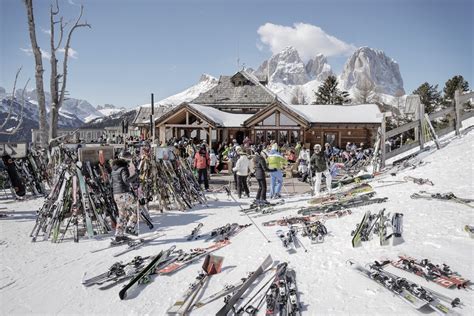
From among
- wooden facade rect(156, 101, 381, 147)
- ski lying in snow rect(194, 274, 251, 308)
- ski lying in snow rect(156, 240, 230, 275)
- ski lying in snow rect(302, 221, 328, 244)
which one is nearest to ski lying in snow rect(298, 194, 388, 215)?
ski lying in snow rect(302, 221, 328, 244)

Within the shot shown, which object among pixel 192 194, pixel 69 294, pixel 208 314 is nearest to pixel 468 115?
pixel 192 194

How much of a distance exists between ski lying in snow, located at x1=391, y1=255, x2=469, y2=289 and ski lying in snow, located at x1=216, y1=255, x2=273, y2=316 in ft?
6.35

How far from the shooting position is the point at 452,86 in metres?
35.2

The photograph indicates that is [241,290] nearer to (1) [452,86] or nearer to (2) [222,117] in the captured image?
(2) [222,117]

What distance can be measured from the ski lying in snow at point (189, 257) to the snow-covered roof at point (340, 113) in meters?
17.5

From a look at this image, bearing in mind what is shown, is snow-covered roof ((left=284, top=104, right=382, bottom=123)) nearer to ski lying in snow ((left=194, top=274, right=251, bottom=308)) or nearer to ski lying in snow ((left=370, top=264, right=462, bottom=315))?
ski lying in snow ((left=370, top=264, right=462, bottom=315))

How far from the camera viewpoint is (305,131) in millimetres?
22734

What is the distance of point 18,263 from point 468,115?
55.0 feet

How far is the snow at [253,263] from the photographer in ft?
13.1

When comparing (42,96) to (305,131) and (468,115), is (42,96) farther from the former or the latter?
(468,115)

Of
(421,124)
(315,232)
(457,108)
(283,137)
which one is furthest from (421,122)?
(283,137)

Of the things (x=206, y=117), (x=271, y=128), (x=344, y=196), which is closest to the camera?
(x=344, y=196)

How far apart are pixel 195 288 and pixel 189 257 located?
1172 mm

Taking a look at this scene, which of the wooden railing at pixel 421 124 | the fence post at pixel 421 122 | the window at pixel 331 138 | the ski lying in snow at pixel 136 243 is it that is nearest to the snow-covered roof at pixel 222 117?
the window at pixel 331 138
